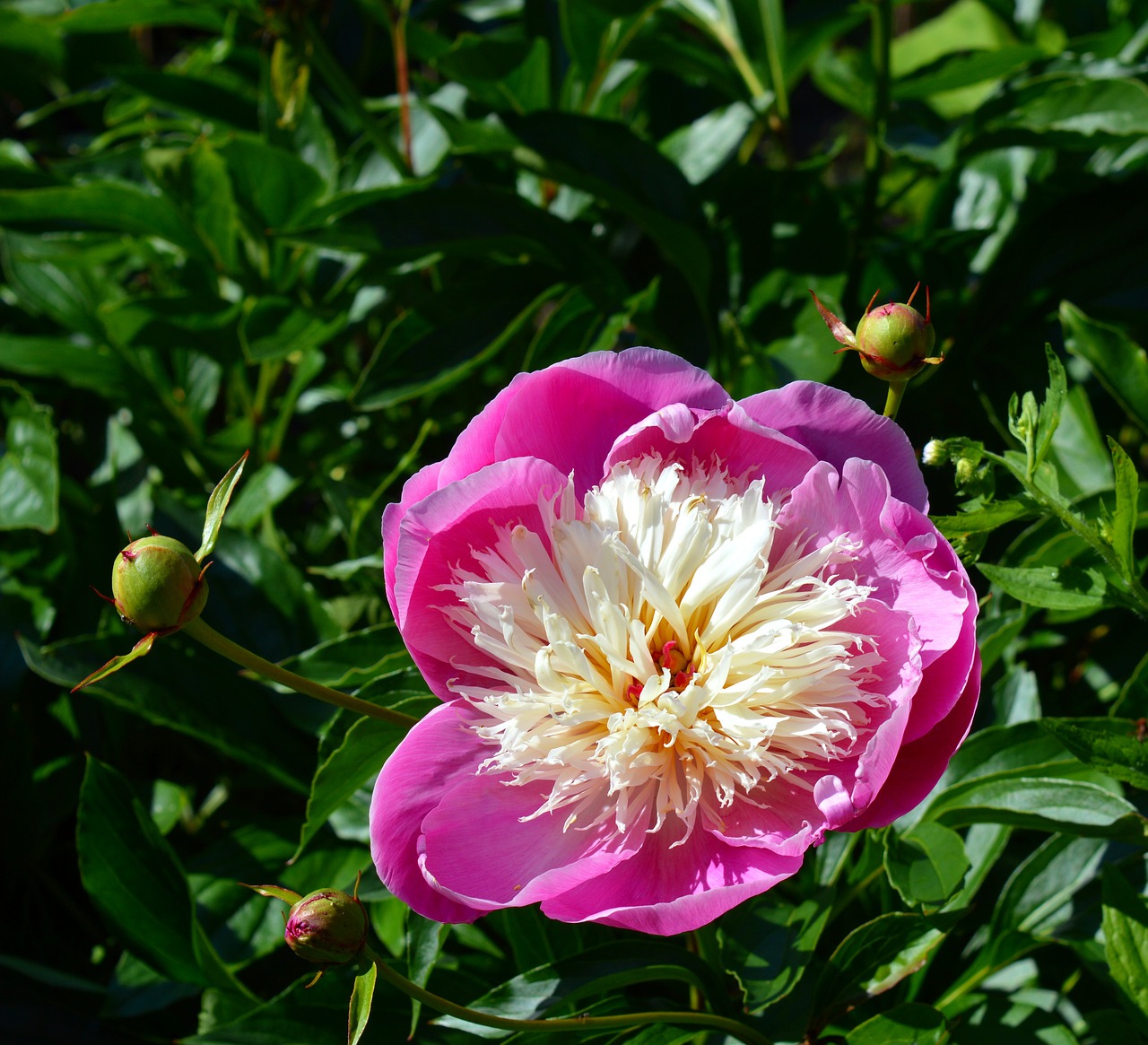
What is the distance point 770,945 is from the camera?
74 centimetres

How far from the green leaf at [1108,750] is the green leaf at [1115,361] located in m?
0.39

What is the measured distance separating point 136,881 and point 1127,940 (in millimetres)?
711

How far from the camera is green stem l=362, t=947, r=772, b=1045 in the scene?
541 mm

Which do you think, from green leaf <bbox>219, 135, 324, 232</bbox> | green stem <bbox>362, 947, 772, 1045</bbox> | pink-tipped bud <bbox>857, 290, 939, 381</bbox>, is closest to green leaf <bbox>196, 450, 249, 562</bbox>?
green stem <bbox>362, 947, 772, 1045</bbox>

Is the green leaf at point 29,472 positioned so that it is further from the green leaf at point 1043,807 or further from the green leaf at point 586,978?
the green leaf at point 1043,807

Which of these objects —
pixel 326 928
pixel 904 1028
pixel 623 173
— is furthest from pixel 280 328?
pixel 904 1028

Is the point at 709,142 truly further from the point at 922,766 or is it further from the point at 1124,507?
the point at 922,766

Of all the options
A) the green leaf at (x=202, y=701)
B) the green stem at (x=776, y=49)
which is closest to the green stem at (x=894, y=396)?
the green leaf at (x=202, y=701)

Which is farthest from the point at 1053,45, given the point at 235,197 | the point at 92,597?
the point at 92,597

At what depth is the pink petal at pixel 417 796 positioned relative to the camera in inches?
22.9

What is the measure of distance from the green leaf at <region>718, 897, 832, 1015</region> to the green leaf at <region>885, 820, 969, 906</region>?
74 millimetres

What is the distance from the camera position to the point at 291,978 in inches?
39.0

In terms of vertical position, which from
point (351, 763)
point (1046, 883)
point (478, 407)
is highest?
point (351, 763)

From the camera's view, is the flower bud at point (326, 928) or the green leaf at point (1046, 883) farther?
the green leaf at point (1046, 883)
